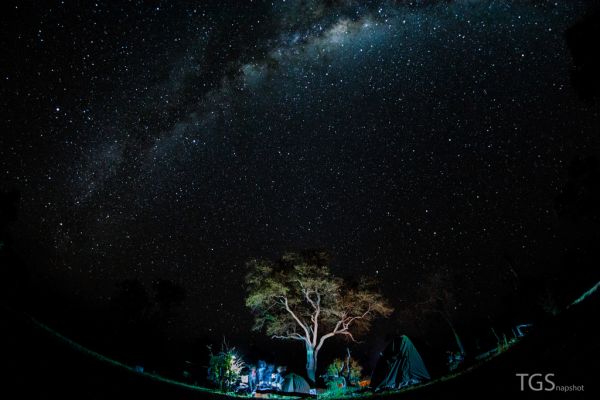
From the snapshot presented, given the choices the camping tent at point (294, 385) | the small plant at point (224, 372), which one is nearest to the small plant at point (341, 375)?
the camping tent at point (294, 385)

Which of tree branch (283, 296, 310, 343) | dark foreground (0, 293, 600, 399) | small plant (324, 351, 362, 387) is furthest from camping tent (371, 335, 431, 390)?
dark foreground (0, 293, 600, 399)

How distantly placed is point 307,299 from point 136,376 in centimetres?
1941

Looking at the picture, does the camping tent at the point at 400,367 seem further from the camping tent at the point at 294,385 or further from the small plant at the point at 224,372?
the small plant at the point at 224,372

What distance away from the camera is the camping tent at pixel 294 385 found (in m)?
20.6

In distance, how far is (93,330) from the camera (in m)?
32.6

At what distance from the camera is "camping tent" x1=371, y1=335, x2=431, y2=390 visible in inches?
650

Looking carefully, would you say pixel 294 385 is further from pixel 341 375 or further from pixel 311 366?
pixel 341 375

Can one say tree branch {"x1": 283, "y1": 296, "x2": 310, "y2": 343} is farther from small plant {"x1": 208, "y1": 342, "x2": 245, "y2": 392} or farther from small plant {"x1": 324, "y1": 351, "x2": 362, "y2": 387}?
small plant {"x1": 208, "y1": 342, "x2": 245, "y2": 392}

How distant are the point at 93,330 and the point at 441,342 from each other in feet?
137

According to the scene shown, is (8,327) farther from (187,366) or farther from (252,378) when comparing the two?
(187,366)

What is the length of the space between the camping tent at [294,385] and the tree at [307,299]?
16.5 ft

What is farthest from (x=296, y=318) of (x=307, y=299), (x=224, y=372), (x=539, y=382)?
(x=539, y=382)

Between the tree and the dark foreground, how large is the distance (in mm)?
18351

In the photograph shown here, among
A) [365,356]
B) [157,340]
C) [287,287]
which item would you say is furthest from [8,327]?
[365,356]
